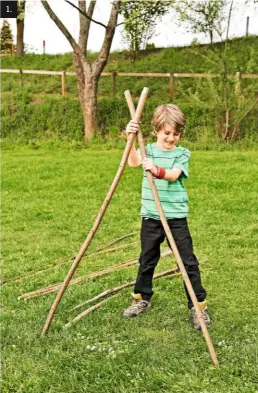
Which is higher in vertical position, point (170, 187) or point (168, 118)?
point (168, 118)

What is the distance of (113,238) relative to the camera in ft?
25.2

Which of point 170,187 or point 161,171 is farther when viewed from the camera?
point 170,187

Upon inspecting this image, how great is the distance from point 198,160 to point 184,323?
29.7 ft

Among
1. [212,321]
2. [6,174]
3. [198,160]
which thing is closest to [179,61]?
[198,160]

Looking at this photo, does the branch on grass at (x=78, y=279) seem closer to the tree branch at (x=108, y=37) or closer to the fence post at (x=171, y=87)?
the tree branch at (x=108, y=37)

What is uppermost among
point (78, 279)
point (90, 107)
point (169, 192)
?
point (169, 192)

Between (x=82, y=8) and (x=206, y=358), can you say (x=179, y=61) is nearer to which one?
(x=82, y=8)

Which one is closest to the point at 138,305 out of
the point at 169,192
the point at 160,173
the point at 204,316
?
the point at 204,316

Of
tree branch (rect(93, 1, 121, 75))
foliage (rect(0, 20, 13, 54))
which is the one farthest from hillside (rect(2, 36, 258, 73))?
foliage (rect(0, 20, 13, 54))

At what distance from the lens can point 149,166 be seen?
170 inches

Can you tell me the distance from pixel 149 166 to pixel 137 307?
3.94ft

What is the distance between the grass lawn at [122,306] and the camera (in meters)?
3.87

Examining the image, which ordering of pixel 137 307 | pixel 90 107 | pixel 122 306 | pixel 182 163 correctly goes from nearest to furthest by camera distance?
pixel 182 163, pixel 137 307, pixel 122 306, pixel 90 107

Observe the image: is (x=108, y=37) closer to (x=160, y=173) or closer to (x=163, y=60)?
(x=163, y=60)
